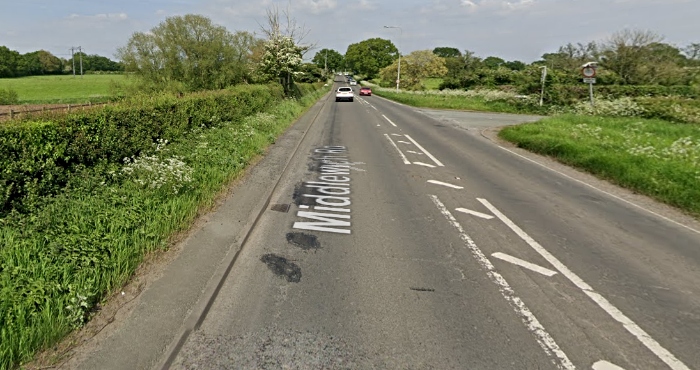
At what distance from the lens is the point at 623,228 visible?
19.7 feet

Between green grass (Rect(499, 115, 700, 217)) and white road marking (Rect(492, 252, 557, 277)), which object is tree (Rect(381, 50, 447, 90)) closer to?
green grass (Rect(499, 115, 700, 217))

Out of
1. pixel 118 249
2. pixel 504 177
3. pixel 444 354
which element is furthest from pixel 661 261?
pixel 118 249

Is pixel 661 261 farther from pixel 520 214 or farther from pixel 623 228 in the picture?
pixel 520 214

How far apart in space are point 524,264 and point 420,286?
1508 mm

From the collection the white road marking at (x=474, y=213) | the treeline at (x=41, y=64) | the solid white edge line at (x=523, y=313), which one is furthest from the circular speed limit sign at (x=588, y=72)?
the treeline at (x=41, y=64)

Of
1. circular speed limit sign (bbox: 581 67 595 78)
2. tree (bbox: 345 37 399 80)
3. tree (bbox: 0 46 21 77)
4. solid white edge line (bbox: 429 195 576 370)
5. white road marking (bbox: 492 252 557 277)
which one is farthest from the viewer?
tree (bbox: 345 37 399 80)

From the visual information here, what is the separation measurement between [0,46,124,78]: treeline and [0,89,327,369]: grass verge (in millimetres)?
93309

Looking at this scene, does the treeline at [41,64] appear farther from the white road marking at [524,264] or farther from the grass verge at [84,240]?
the white road marking at [524,264]

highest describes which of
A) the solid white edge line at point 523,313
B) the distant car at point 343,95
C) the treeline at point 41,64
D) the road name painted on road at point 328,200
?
the treeline at point 41,64

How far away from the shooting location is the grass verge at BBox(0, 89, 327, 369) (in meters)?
3.02

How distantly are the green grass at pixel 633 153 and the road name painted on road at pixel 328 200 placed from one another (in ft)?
21.4

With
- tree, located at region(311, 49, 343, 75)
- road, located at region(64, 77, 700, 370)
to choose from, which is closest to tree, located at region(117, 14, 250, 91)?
road, located at region(64, 77, 700, 370)

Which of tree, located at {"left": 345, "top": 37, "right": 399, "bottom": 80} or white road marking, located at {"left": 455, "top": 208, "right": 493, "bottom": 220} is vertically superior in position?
tree, located at {"left": 345, "top": 37, "right": 399, "bottom": 80}

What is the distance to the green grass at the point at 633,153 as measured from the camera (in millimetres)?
7746
